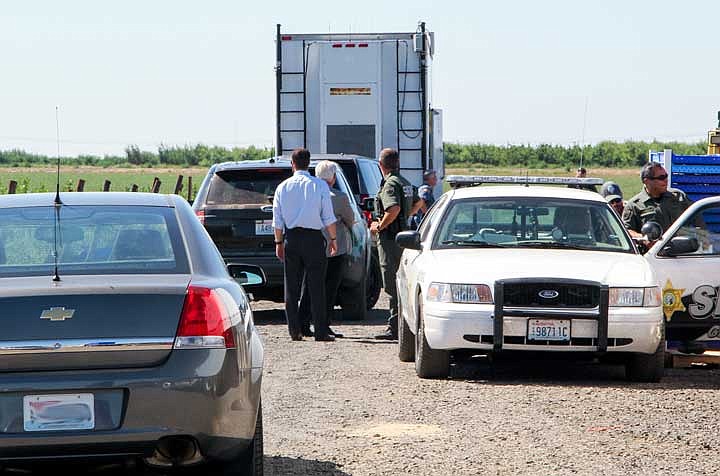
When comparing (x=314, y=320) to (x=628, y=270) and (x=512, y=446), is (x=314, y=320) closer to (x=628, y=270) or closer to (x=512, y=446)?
(x=628, y=270)

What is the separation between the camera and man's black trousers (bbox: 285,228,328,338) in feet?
47.1

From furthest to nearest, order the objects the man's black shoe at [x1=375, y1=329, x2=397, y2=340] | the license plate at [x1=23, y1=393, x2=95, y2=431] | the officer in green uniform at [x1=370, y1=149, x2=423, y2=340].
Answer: the man's black shoe at [x1=375, y1=329, x2=397, y2=340] → the officer in green uniform at [x1=370, y1=149, x2=423, y2=340] → the license plate at [x1=23, y1=393, x2=95, y2=431]

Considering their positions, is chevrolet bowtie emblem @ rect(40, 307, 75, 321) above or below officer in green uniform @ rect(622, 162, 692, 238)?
above

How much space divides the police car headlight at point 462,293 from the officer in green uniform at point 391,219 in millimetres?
3451

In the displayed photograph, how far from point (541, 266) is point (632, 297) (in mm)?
707

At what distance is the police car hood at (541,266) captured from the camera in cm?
1108

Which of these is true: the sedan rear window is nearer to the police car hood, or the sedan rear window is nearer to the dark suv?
the police car hood

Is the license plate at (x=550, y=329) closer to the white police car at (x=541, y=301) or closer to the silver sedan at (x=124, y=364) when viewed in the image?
the white police car at (x=541, y=301)

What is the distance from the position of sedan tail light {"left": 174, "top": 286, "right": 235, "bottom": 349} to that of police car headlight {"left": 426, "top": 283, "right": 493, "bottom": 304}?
4.72 m

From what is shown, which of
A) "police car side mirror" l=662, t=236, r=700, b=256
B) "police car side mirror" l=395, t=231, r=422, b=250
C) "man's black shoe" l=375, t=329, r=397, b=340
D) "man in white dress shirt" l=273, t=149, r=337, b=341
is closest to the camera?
"police car side mirror" l=662, t=236, r=700, b=256

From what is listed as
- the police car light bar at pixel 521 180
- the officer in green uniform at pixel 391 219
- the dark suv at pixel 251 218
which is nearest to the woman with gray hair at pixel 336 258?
the officer in green uniform at pixel 391 219

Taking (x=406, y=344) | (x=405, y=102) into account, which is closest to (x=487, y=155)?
(x=405, y=102)

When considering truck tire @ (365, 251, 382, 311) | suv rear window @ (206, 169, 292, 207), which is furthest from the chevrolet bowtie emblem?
truck tire @ (365, 251, 382, 311)

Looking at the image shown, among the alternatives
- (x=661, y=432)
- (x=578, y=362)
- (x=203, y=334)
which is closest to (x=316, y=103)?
(x=578, y=362)
